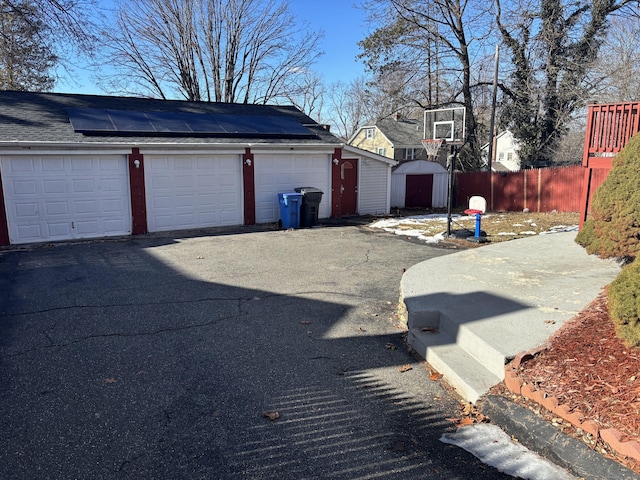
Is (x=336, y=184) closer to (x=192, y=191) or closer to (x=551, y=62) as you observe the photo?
(x=192, y=191)

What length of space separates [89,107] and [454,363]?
14.3m

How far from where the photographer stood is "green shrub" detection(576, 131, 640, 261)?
5.09 m

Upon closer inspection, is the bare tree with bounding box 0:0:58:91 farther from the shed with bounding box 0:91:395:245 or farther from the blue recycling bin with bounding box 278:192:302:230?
the blue recycling bin with bounding box 278:192:302:230

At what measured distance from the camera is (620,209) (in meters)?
5.20

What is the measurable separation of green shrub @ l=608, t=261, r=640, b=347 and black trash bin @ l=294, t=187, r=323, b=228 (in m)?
10.8

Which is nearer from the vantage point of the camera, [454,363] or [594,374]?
[594,374]

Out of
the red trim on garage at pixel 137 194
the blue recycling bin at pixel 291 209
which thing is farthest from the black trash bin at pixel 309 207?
the red trim on garage at pixel 137 194

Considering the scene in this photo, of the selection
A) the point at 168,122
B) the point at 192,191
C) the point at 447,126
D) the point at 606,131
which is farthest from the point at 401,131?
the point at 606,131

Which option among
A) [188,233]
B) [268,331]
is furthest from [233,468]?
[188,233]

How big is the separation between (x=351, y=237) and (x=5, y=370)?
902 centimetres

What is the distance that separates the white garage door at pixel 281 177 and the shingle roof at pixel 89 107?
591 mm

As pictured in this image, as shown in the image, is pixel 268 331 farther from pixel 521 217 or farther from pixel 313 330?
pixel 521 217

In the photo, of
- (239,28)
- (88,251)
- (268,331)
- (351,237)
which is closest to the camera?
(268,331)

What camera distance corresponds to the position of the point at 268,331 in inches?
215
